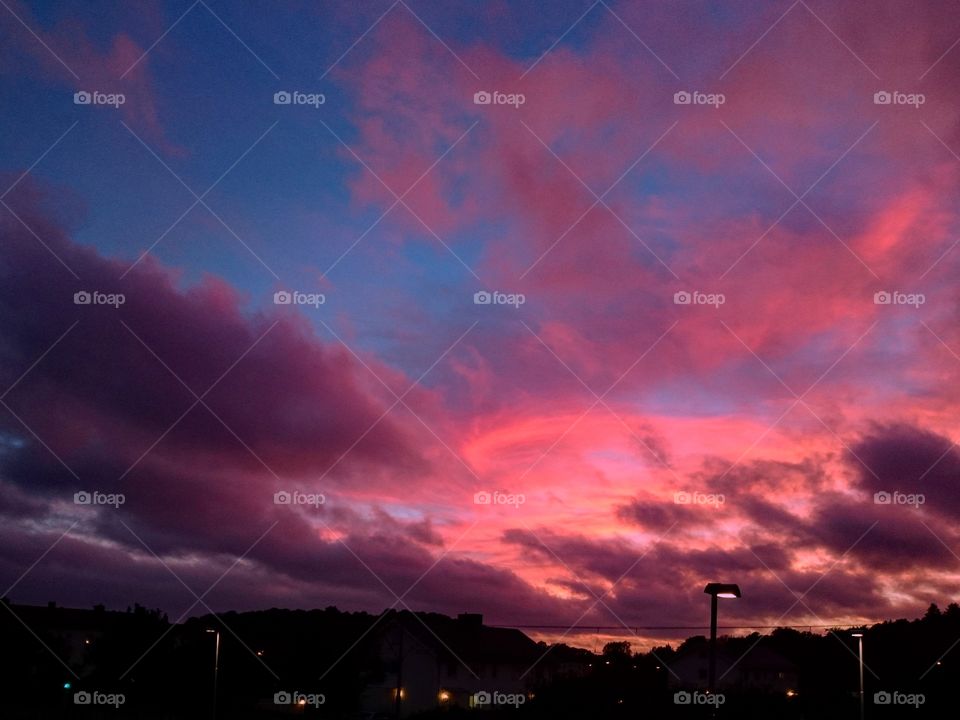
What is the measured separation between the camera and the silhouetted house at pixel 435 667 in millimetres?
62125

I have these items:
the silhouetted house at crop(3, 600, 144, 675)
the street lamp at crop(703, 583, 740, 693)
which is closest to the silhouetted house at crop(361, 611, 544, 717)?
the silhouetted house at crop(3, 600, 144, 675)

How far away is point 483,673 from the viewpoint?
6806cm

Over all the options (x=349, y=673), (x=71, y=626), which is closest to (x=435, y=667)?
(x=349, y=673)

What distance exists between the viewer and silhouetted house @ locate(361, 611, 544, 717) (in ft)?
204

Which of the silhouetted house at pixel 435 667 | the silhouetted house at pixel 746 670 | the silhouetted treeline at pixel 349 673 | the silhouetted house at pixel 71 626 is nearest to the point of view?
the silhouetted treeline at pixel 349 673

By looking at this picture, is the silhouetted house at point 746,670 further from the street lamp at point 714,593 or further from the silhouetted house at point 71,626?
the street lamp at point 714,593

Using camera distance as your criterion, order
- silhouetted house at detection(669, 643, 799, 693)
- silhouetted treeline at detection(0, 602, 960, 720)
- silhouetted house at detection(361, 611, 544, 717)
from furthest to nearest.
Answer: silhouetted house at detection(669, 643, 799, 693), silhouetted house at detection(361, 611, 544, 717), silhouetted treeline at detection(0, 602, 960, 720)

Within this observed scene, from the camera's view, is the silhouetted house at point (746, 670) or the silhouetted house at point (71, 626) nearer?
the silhouetted house at point (71, 626)

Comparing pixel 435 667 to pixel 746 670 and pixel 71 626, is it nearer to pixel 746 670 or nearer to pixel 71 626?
pixel 746 670

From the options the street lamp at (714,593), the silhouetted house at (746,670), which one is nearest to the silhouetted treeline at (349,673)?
the silhouetted house at (746,670)

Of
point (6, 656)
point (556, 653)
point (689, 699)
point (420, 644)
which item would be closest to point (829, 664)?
point (556, 653)

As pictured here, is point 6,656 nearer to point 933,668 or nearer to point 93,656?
point 93,656

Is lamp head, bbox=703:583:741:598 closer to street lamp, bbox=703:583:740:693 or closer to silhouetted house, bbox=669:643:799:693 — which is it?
street lamp, bbox=703:583:740:693

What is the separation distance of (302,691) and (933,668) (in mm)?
32357
